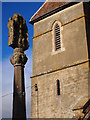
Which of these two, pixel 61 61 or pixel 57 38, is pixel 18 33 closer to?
pixel 61 61

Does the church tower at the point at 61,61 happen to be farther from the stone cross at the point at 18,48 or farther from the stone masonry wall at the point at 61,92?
the stone cross at the point at 18,48

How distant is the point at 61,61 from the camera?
45.7ft

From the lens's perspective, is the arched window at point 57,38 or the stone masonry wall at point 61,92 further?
the arched window at point 57,38

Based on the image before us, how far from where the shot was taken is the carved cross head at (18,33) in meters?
4.10

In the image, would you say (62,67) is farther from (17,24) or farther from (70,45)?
(17,24)

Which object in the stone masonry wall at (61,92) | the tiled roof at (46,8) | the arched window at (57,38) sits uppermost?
the tiled roof at (46,8)

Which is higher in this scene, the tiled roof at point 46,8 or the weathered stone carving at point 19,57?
the tiled roof at point 46,8

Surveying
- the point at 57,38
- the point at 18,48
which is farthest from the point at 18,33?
the point at 57,38

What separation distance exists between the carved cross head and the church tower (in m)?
7.51

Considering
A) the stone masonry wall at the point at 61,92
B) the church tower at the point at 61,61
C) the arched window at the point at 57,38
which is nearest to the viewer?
the stone masonry wall at the point at 61,92

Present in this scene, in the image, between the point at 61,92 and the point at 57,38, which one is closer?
the point at 61,92

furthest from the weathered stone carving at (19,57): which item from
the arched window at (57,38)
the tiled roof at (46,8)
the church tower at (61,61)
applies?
the tiled roof at (46,8)

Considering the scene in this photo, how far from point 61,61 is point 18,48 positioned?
9.93 metres

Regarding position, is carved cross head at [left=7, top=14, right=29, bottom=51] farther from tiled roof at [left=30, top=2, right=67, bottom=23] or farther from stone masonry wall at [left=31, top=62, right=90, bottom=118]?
tiled roof at [left=30, top=2, right=67, bottom=23]
